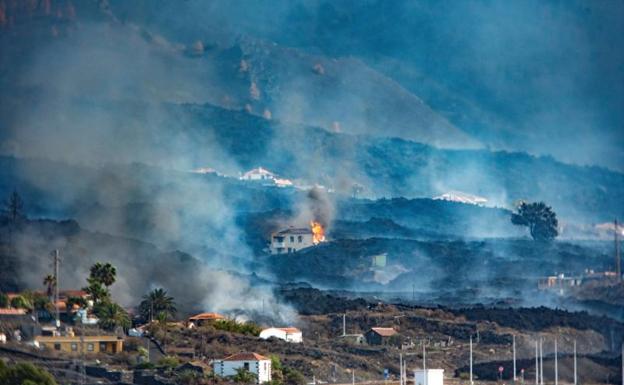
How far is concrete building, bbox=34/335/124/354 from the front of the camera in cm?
9938

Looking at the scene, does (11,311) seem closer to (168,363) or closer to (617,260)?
(168,363)

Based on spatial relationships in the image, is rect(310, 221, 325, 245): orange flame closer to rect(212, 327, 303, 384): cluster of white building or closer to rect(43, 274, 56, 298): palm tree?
rect(43, 274, 56, 298): palm tree

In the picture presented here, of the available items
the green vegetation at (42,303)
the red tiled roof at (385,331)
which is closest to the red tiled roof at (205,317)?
the red tiled roof at (385,331)

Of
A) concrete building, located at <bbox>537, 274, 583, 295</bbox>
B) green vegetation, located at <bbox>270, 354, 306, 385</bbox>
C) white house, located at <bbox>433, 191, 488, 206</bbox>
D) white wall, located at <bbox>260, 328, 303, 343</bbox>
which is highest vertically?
white house, located at <bbox>433, 191, 488, 206</bbox>

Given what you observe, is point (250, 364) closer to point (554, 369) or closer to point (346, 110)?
point (554, 369)

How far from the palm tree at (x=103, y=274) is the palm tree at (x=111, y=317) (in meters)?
2.38

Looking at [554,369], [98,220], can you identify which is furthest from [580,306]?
[98,220]

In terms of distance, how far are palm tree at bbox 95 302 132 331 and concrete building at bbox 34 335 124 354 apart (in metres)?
2.17

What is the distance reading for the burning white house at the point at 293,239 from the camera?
128125mm

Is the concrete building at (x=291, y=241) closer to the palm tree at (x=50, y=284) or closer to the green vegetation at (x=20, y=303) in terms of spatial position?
the palm tree at (x=50, y=284)

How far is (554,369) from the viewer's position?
104 m

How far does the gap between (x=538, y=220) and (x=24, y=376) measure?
4809cm

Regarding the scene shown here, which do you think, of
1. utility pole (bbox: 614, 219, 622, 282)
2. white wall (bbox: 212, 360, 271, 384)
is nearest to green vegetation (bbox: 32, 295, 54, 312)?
white wall (bbox: 212, 360, 271, 384)

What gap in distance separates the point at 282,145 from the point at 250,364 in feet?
124
